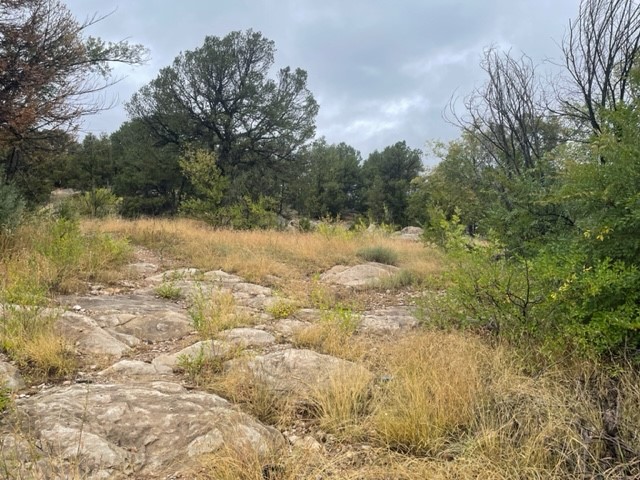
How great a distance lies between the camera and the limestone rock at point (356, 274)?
23.7ft

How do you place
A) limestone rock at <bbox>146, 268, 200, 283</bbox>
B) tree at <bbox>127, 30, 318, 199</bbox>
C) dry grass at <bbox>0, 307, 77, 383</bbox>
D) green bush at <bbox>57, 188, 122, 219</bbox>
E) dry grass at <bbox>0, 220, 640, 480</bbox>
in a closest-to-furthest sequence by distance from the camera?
dry grass at <bbox>0, 220, 640, 480</bbox> < dry grass at <bbox>0, 307, 77, 383</bbox> < limestone rock at <bbox>146, 268, 200, 283</bbox> < green bush at <bbox>57, 188, 122, 219</bbox> < tree at <bbox>127, 30, 318, 199</bbox>

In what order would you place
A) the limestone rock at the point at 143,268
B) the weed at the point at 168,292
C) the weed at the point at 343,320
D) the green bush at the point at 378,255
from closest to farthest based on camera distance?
the weed at the point at 343,320 → the weed at the point at 168,292 → the limestone rock at the point at 143,268 → the green bush at the point at 378,255

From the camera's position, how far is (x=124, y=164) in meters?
26.4

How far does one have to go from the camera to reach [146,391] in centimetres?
283

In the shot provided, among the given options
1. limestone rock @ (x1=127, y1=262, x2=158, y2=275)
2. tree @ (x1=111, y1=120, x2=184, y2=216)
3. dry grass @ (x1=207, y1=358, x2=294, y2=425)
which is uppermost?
tree @ (x1=111, y1=120, x2=184, y2=216)

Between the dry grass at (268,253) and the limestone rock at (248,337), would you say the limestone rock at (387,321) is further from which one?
the dry grass at (268,253)

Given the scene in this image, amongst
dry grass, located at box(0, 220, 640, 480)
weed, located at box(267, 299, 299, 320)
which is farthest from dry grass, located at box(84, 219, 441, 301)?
dry grass, located at box(0, 220, 640, 480)

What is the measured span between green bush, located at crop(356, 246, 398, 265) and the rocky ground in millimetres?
3822

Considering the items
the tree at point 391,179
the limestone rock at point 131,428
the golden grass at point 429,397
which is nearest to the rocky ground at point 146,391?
the limestone rock at point 131,428

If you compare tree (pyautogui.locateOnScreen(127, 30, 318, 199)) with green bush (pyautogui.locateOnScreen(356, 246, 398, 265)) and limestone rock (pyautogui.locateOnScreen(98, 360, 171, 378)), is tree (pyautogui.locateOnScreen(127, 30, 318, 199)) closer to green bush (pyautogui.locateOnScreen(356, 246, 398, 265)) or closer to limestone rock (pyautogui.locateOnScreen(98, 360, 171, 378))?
green bush (pyautogui.locateOnScreen(356, 246, 398, 265))

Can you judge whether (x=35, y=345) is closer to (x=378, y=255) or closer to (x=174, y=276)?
(x=174, y=276)

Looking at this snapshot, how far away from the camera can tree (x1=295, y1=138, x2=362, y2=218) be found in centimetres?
3419

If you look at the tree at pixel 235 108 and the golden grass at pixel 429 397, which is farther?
the tree at pixel 235 108

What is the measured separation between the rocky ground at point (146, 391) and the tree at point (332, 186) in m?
26.1
